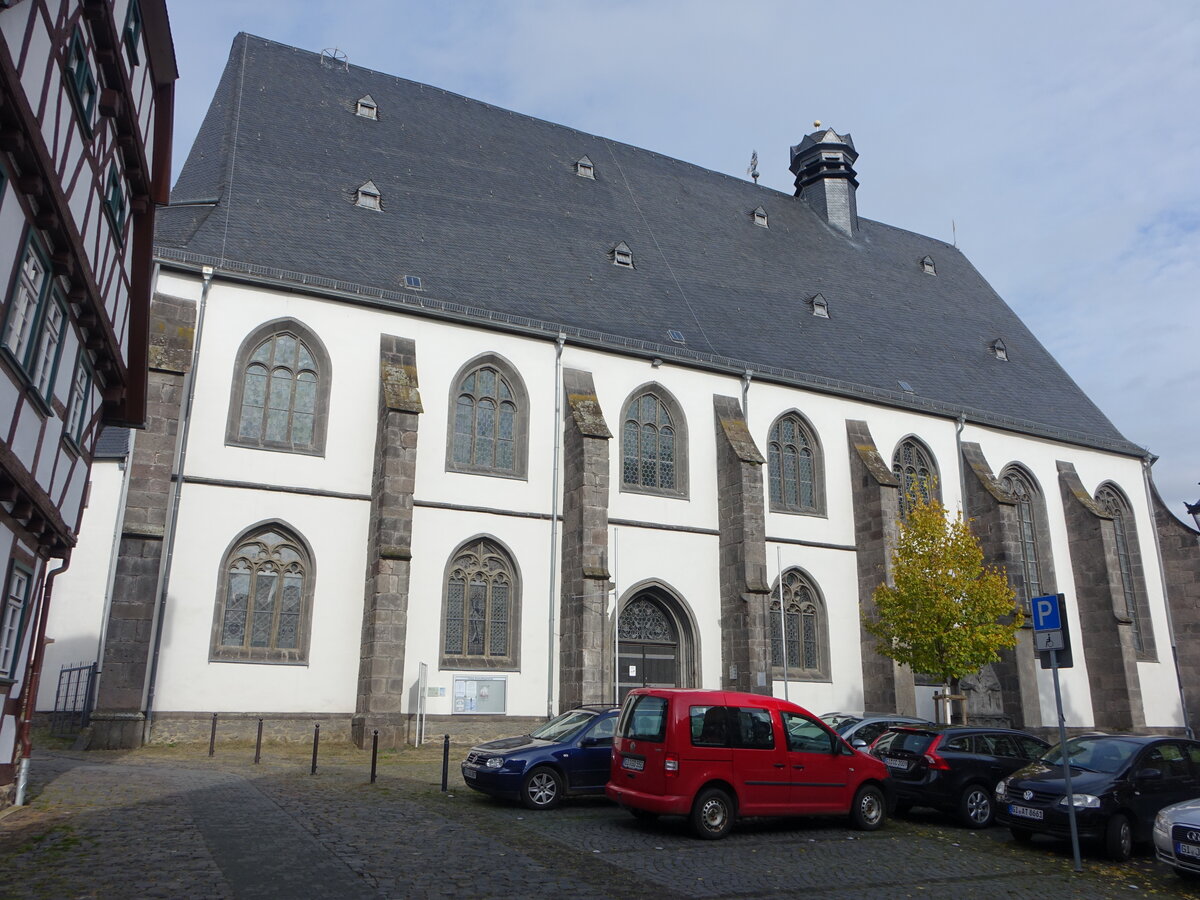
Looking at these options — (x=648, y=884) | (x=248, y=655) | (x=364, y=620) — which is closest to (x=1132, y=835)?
(x=648, y=884)

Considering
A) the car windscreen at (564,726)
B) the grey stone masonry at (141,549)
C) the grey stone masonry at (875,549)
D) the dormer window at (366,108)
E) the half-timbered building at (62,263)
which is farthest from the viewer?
the dormer window at (366,108)

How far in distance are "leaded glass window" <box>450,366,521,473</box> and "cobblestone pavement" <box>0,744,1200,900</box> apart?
8241 mm

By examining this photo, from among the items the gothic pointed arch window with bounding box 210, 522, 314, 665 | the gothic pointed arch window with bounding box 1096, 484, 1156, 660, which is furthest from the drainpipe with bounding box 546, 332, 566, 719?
the gothic pointed arch window with bounding box 1096, 484, 1156, 660

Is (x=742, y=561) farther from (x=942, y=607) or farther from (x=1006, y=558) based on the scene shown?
(x=1006, y=558)

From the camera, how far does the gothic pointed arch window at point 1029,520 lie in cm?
2525

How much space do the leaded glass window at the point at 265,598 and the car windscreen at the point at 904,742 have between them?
9.66 m

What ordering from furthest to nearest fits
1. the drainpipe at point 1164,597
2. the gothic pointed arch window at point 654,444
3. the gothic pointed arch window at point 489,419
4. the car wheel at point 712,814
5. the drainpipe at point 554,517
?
the drainpipe at point 1164,597 < the gothic pointed arch window at point 654,444 < the gothic pointed arch window at point 489,419 < the drainpipe at point 554,517 < the car wheel at point 712,814

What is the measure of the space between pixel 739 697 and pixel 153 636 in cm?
1004

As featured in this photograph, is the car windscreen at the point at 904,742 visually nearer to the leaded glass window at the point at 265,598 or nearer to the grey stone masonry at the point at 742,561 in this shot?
the grey stone masonry at the point at 742,561

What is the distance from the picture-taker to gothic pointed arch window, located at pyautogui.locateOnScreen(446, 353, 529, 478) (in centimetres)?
1900

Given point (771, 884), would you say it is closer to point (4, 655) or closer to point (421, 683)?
point (4, 655)

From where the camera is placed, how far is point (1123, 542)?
2761cm

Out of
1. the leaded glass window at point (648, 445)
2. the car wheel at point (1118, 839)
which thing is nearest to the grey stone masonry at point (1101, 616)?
the leaded glass window at point (648, 445)

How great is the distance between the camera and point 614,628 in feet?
63.6
